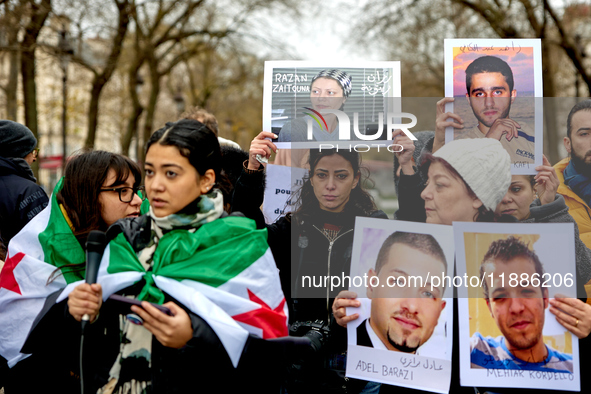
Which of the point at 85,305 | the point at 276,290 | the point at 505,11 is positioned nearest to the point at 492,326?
the point at 276,290

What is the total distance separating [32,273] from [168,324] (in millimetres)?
907

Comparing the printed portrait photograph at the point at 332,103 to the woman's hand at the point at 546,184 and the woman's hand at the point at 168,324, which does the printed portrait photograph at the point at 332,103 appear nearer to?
the woman's hand at the point at 546,184

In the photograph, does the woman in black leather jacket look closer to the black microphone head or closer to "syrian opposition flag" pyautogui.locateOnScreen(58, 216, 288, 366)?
"syrian opposition flag" pyautogui.locateOnScreen(58, 216, 288, 366)

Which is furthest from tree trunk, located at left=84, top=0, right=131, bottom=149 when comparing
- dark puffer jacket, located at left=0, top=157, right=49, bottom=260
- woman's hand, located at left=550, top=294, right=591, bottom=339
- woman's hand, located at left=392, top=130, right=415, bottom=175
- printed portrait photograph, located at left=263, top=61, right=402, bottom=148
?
woman's hand, located at left=550, top=294, right=591, bottom=339

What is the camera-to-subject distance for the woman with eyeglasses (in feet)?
8.18

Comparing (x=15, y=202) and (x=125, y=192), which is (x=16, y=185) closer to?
(x=15, y=202)

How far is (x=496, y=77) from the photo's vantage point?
2586 millimetres

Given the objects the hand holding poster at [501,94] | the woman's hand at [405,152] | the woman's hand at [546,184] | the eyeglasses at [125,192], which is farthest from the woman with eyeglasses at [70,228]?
the woman's hand at [546,184]

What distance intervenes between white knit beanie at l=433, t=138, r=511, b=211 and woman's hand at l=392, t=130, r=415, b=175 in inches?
4.4

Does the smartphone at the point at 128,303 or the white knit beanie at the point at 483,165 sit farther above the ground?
the white knit beanie at the point at 483,165

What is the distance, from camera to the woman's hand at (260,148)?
2736mm

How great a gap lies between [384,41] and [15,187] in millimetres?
12225

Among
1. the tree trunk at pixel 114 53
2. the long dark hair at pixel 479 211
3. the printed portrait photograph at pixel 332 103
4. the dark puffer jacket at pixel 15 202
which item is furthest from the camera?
the tree trunk at pixel 114 53

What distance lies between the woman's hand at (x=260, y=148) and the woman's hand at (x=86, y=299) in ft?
3.34
